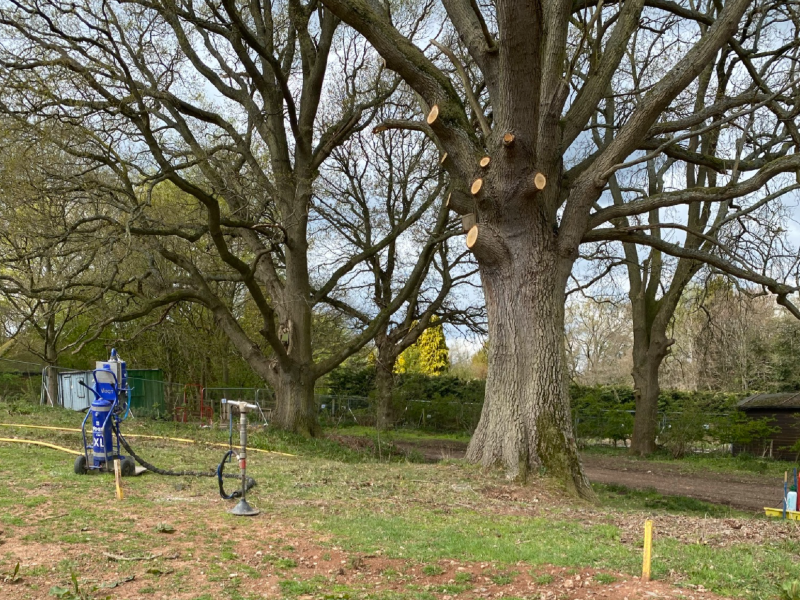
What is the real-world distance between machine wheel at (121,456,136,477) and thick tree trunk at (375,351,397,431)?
1743 cm

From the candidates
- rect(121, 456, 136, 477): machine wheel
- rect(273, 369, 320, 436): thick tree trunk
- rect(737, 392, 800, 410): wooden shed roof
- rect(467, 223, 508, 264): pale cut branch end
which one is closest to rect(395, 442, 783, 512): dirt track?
rect(273, 369, 320, 436): thick tree trunk

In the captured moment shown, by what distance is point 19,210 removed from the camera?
12734 millimetres

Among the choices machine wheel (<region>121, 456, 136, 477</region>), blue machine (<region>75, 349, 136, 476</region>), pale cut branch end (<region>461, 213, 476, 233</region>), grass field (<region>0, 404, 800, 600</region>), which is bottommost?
grass field (<region>0, 404, 800, 600</region>)

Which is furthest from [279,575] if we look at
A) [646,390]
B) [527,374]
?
[646,390]

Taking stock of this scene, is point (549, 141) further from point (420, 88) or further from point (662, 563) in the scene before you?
point (662, 563)

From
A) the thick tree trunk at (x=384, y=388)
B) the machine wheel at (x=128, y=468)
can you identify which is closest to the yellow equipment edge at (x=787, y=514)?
the machine wheel at (x=128, y=468)

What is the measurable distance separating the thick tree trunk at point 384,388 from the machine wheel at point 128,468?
17.4 meters

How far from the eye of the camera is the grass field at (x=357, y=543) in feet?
15.0

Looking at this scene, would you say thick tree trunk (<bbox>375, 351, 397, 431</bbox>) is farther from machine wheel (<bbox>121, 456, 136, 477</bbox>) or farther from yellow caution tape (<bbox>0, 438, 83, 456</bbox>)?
machine wheel (<bbox>121, 456, 136, 477</bbox>)

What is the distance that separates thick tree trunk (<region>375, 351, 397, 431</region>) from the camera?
26.1m

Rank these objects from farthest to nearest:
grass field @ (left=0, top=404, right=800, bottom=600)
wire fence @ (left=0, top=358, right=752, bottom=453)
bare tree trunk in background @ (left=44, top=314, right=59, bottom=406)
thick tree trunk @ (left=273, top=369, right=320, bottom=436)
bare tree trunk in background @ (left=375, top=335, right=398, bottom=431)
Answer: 1. bare tree trunk in background @ (left=375, top=335, right=398, bottom=431)
2. bare tree trunk in background @ (left=44, top=314, right=59, bottom=406)
3. wire fence @ (left=0, top=358, right=752, bottom=453)
4. thick tree trunk @ (left=273, top=369, right=320, bottom=436)
5. grass field @ (left=0, top=404, right=800, bottom=600)

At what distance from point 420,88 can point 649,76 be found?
9.76 m

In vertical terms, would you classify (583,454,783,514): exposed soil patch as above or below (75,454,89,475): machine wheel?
below

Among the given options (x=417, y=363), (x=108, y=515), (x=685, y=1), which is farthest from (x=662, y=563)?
(x=417, y=363)
